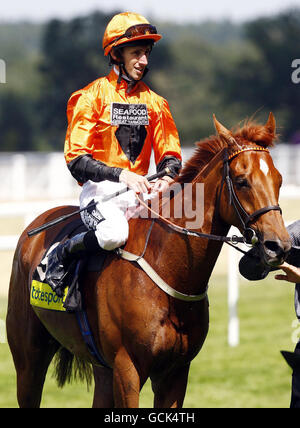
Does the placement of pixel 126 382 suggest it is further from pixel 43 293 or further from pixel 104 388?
pixel 43 293

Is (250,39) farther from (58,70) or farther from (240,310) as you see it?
(240,310)

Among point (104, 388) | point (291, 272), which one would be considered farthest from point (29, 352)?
point (291, 272)

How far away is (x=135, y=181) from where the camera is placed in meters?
4.52

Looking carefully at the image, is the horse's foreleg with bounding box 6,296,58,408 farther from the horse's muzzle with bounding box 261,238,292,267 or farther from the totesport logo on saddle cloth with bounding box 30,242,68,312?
the horse's muzzle with bounding box 261,238,292,267

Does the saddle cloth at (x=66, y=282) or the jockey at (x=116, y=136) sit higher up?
the jockey at (x=116, y=136)

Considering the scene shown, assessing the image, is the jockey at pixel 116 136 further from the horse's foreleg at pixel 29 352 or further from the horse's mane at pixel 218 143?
the horse's foreleg at pixel 29 352

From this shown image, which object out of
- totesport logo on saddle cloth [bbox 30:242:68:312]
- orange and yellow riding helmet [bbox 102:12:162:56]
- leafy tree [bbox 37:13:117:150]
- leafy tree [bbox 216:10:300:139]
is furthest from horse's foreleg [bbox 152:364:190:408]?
leafy tree [bbox 216:10:300:139]

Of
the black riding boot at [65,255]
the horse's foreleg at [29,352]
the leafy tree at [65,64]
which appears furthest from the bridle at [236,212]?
the leafy tree at [65,64]

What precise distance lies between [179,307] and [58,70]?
140 ft

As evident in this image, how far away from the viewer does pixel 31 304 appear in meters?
5.34

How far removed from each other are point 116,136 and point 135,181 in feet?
1.35

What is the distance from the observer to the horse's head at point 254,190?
3.98 m

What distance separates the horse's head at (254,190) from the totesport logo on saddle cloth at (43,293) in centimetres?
127

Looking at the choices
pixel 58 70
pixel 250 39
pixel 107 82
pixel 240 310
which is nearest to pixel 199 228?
pixel 107 82
